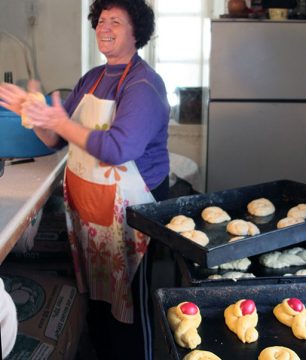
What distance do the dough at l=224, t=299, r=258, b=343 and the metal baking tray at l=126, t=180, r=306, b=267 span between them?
0.46 feet

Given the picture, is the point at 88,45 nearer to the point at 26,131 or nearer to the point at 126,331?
the point at 26,131

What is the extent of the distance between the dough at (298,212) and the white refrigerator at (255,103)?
3.99 ft

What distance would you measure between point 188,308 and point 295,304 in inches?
9.1

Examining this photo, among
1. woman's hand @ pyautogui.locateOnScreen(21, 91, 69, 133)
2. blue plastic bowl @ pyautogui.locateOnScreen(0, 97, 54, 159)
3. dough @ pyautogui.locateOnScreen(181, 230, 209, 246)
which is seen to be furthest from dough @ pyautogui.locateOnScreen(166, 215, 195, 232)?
blue plastic bowl @ pyautogui.locateOnScreen(0, 97, 54, 159)

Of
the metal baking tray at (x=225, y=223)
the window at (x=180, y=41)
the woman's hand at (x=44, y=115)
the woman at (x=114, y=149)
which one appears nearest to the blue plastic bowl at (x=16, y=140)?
the woman at (x=114, y=149)

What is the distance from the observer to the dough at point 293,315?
1.11 m

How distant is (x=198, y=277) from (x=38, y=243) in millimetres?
1124

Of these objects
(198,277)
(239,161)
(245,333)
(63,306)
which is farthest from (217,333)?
(239,161)

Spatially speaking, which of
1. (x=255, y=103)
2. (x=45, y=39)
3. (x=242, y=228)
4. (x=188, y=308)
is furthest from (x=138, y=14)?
(x=45, y=39)

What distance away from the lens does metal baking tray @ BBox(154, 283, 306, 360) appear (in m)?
1.09

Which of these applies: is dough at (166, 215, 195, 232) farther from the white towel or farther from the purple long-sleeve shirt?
the white towel

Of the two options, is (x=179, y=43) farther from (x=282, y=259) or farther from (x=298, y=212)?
(x=282, y=259)

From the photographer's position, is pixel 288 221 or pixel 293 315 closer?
pixel 293 315

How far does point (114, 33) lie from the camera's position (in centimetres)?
167
